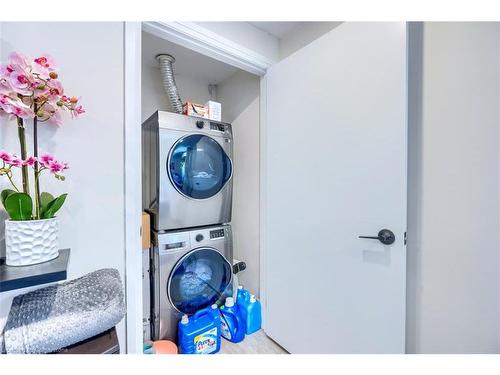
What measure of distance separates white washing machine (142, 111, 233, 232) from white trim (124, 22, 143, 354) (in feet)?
1.64

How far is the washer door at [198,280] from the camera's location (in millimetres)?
A: 1466

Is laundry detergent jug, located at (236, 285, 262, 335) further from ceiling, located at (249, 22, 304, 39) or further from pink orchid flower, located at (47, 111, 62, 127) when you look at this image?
ceiling, located at (249, 22, 304, 39)

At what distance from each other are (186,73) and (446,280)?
2365 millimetres

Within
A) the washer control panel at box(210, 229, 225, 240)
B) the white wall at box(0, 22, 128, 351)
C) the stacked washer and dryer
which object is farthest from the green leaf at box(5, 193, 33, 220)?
the washer control panel at box(210, 229, 225, 240)

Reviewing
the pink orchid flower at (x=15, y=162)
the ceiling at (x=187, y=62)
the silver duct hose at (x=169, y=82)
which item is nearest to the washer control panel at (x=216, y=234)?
the silver duct hose at (x=169, y=82)

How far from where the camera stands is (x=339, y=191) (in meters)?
1.12

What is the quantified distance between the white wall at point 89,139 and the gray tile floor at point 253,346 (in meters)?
0.84

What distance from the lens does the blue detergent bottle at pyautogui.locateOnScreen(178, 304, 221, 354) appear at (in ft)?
4.45

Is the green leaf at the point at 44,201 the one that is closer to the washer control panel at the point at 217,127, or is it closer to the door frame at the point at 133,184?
the door frame at the point at 133,184

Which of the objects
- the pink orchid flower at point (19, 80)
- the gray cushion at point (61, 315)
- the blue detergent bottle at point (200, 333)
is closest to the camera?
the gray cushion at point (61, 315)

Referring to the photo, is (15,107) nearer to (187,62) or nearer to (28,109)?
(28,109)

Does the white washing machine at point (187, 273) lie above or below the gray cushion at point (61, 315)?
below

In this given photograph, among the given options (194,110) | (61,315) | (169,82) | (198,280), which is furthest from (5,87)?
(198,280)
